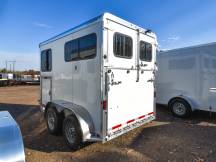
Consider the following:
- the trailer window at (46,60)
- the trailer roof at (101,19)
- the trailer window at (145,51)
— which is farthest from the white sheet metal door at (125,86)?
the trailer window at (46,60)

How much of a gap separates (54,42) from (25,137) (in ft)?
9.12

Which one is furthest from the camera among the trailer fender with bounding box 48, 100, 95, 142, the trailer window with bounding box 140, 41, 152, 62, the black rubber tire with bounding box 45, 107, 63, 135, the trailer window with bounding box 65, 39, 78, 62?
the black rubber tire with bounding box 45, 107, 63, 135

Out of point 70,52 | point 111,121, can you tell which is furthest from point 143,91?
point 70,52

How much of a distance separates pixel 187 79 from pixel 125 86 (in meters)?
3.58

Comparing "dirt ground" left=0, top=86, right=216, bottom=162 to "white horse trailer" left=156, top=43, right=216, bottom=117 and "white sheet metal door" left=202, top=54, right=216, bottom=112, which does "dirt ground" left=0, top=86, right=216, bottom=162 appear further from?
"white horse trailer" left=156, top=43, right=216, bottom=117

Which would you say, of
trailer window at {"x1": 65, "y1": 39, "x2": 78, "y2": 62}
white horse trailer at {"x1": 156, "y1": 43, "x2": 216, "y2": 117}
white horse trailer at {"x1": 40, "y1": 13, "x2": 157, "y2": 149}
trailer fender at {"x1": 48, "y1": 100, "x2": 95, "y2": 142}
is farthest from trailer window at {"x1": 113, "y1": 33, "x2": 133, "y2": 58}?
white horse trailer at {"x1": 156, "y1": 43, "x2": 216, "y2": 117}

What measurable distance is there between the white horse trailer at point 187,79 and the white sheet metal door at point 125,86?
2.49 meters

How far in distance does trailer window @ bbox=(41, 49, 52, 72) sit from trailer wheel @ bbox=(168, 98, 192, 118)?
479cm

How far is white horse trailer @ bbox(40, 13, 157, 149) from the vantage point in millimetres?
3643

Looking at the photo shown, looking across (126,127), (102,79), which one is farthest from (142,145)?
(102,79)

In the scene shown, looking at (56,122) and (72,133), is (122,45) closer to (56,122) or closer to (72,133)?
(72,133)

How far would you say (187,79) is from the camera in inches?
260

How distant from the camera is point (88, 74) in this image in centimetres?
394

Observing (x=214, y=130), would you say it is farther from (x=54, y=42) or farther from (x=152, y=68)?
(x=54, y=42)
